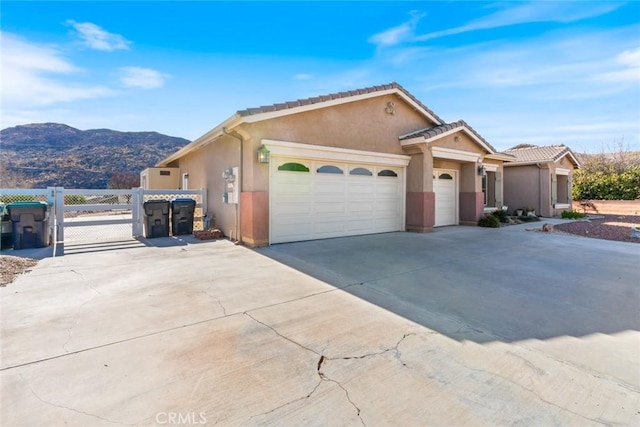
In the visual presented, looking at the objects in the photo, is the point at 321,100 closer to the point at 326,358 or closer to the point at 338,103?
the point at 338,103

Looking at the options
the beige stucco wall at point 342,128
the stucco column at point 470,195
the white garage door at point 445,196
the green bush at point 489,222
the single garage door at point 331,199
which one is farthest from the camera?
the stucco column at point 470,195

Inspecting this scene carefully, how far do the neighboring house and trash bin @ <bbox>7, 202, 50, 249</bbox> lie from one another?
2114 cm

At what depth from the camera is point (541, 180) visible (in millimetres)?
17438

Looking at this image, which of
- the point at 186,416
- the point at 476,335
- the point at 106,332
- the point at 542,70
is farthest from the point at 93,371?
the point at 542,70

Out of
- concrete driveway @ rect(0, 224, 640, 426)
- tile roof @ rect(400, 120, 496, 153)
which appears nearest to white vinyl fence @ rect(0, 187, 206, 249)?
concrete driveway @ rect(0, 224, 640, 426)

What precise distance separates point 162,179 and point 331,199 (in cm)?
→ 1283

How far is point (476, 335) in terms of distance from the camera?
3.40m

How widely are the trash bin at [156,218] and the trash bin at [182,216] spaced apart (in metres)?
0.25

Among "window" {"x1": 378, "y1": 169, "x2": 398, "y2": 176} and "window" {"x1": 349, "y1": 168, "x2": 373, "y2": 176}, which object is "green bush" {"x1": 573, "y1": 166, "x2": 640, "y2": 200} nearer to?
"window" {"x1": 378, "y1": 169, "x2": 398, "y2": 176}

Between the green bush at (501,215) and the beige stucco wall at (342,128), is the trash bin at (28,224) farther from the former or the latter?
the green bush at (501,215)

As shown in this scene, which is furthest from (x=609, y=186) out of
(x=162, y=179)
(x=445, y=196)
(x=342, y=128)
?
(x=162, y=179)

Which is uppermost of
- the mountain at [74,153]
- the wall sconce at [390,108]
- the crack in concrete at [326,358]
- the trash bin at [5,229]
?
the mountain at [74,153]

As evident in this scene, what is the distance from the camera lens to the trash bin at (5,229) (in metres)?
7.60

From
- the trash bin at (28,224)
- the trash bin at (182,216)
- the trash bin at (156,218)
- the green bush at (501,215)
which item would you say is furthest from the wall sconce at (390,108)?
the trash bin at (28,224)
